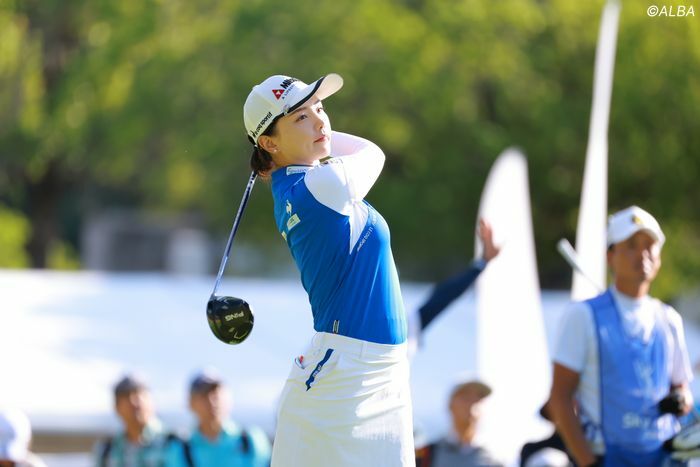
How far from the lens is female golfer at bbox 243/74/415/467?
393 centimetres

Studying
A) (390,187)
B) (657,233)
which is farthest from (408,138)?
(657,233)

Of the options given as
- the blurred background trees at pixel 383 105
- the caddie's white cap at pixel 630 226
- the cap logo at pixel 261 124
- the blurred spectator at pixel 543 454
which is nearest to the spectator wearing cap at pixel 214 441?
the blurred spectator at pixel 543 454

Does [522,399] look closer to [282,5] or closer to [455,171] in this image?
[455,171]

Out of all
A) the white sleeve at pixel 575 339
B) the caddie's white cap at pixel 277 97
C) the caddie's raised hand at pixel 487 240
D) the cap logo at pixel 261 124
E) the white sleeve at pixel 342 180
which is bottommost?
the white sleeve at pixel 575 339

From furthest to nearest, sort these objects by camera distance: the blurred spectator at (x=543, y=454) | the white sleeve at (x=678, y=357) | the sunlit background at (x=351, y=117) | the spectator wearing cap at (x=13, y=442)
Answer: the sunlit background at (x=351, y=117) → the spectator wearing cap at (x=13, y=442) → the blurred spectator at (x=543, y=454) → the white sleeve at (x=678, y=357)

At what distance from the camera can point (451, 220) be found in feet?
71.7

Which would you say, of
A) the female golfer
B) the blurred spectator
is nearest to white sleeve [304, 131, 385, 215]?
the female golfer

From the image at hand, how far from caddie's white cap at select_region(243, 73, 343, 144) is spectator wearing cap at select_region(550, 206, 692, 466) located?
1585 mm

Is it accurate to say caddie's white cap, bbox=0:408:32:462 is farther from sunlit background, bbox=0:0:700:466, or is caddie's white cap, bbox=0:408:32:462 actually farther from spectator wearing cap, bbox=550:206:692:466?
sunlit background, bbox=0:0:700:466

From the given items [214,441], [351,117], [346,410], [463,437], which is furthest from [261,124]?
[351,117]

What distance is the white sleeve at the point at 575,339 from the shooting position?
17.1 ft

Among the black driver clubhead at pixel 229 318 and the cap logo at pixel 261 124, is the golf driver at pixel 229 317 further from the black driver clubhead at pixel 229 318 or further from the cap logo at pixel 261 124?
the cap logo at pixel 261 124

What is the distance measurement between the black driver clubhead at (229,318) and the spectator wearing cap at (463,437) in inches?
103

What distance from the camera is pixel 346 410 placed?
12.9 feet
